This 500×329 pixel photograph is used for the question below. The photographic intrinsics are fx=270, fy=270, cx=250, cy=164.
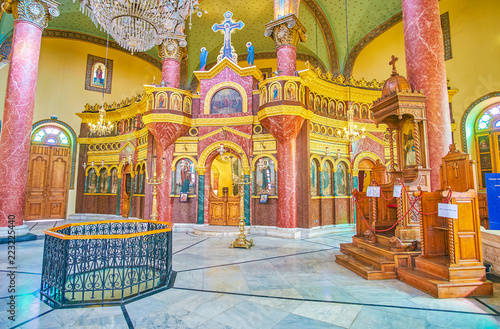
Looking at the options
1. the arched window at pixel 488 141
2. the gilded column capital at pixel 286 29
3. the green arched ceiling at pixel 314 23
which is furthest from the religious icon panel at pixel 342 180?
the green arched ceiling at pixel 314 23

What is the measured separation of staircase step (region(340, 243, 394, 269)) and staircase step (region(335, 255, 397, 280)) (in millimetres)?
96

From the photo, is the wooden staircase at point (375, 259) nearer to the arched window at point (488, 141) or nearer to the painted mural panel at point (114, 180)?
the arched window at point (488, 141)

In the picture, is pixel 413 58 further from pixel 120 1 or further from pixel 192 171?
pixel 192 171

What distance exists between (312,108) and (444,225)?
6.56 meters

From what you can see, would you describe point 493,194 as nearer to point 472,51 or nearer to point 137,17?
point 137,17

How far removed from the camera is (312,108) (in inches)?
406

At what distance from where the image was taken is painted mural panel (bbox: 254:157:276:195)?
32.8 ft

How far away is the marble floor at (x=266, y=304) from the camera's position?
10.3 ft

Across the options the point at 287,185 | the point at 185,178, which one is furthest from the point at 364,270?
the point at 185,178

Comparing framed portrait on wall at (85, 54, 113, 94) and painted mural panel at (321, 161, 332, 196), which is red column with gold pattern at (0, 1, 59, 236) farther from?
painted mural panel at (321, 161, 332, 196)

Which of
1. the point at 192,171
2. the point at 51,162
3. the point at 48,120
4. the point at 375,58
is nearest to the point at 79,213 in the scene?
the point at 51,162

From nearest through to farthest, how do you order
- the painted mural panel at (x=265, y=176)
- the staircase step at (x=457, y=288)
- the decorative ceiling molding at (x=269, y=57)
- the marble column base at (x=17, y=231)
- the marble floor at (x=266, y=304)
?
the marble floor at (x=266, y=304), the staircase step at (x=457, y=288), the marble column base at (x=17, y=231), the painted mural panel at (x=265, y=176), the decorative ceiling molding at (x=269, y=57)

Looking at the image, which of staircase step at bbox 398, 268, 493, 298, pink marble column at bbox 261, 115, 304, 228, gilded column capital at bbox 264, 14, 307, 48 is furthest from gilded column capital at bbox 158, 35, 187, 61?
staircase step at bbox 398, 268, 493, 298

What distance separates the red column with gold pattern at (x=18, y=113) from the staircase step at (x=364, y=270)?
357 inches
